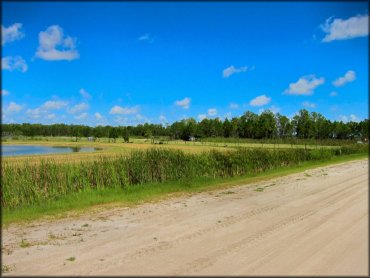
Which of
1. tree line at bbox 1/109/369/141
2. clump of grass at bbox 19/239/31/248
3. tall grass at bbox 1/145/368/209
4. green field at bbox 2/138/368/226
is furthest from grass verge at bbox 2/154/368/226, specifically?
tree line at bbox 1/109/369/141

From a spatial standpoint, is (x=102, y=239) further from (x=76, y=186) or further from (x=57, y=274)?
(x=76, y=186)

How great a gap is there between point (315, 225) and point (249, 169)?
15443 mm

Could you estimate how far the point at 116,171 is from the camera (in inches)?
632

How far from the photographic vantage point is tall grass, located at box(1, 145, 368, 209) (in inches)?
508

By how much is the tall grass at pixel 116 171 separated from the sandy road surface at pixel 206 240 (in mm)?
3111

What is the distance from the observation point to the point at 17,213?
33.0ft

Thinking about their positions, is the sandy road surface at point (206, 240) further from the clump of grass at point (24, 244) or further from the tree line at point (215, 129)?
the tree line at point (215, 129)

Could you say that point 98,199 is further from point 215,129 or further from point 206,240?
point 215,129

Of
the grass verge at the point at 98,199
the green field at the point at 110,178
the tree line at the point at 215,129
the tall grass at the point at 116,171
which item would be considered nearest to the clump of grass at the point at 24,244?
the grass verge at the point at 98,199

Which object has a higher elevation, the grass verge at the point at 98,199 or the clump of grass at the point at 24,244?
Result: the clump of grass at the point at 24,244

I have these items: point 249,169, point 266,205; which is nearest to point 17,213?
point 266,205

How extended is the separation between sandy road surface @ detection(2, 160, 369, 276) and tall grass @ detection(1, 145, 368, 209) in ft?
10.2

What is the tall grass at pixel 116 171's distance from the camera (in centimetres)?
1290

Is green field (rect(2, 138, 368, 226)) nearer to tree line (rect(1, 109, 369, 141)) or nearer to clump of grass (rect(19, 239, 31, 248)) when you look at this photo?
clump of grass (rect(19, 239, 31, 248))
